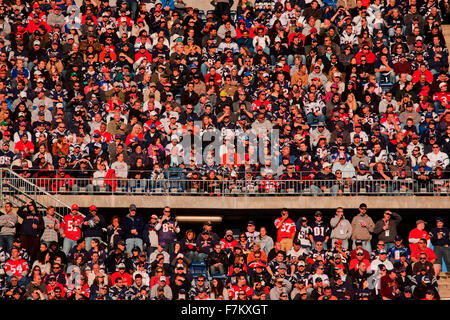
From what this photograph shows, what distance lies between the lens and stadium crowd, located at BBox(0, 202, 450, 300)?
96.7 feet

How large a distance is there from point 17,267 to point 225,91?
793 cm

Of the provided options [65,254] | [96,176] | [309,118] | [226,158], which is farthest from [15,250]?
[309,118]

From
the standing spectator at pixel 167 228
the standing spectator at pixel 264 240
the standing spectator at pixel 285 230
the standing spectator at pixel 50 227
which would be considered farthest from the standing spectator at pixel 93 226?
the standing spectator at pixel 285 230

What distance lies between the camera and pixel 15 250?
30.1 meters

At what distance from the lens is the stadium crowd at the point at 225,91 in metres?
32.8

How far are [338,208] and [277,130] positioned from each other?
3.01 m

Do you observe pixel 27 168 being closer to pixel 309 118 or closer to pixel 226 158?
pixel 226 158

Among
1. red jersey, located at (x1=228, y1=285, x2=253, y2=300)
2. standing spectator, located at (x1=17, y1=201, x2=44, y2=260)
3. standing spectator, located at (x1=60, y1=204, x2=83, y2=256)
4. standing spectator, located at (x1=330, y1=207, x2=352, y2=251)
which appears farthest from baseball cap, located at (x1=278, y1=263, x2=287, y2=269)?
standing spectator, located at (x1=17, y1=201, x2=44, y2=260)

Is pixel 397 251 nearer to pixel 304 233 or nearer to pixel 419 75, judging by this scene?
pixel 304 233

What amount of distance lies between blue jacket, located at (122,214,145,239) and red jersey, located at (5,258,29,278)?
94.9 inches

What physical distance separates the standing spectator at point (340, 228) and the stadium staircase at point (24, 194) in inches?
220

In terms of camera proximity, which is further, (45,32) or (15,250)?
(45,32)

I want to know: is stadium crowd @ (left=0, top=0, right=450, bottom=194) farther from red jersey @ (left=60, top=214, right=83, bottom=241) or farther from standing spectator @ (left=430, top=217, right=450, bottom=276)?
standing spectator @ (left=430, top=217, right=450, bottom=276)
